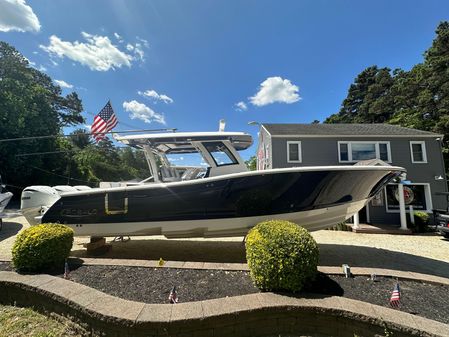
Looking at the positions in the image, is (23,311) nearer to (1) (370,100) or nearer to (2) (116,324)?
(2) (116,324)

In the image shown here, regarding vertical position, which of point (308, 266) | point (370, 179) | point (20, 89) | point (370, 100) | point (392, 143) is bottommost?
point (308, 266)

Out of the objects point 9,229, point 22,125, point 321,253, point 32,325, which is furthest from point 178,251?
point 22,125

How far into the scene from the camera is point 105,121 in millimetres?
13219

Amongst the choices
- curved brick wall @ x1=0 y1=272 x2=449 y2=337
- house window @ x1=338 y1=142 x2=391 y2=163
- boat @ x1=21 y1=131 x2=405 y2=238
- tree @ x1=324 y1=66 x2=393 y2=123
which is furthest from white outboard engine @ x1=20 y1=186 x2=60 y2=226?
tree @ x1=324 y1=66 x2=393 y2=123

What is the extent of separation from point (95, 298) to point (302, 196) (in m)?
3.80

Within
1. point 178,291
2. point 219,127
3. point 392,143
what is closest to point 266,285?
point 178,291

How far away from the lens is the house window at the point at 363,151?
13422mm

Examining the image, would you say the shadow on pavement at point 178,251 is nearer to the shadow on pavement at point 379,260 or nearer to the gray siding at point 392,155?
the shadow on pavement at point 379,260

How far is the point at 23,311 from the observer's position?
9.52 feet

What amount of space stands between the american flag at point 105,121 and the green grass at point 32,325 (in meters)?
11.4

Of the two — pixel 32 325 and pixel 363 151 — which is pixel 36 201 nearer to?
pixel 32 325

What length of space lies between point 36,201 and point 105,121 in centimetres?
848

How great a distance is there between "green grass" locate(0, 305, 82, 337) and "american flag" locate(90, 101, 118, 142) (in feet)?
37.2

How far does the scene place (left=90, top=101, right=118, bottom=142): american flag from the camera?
13031 mm
